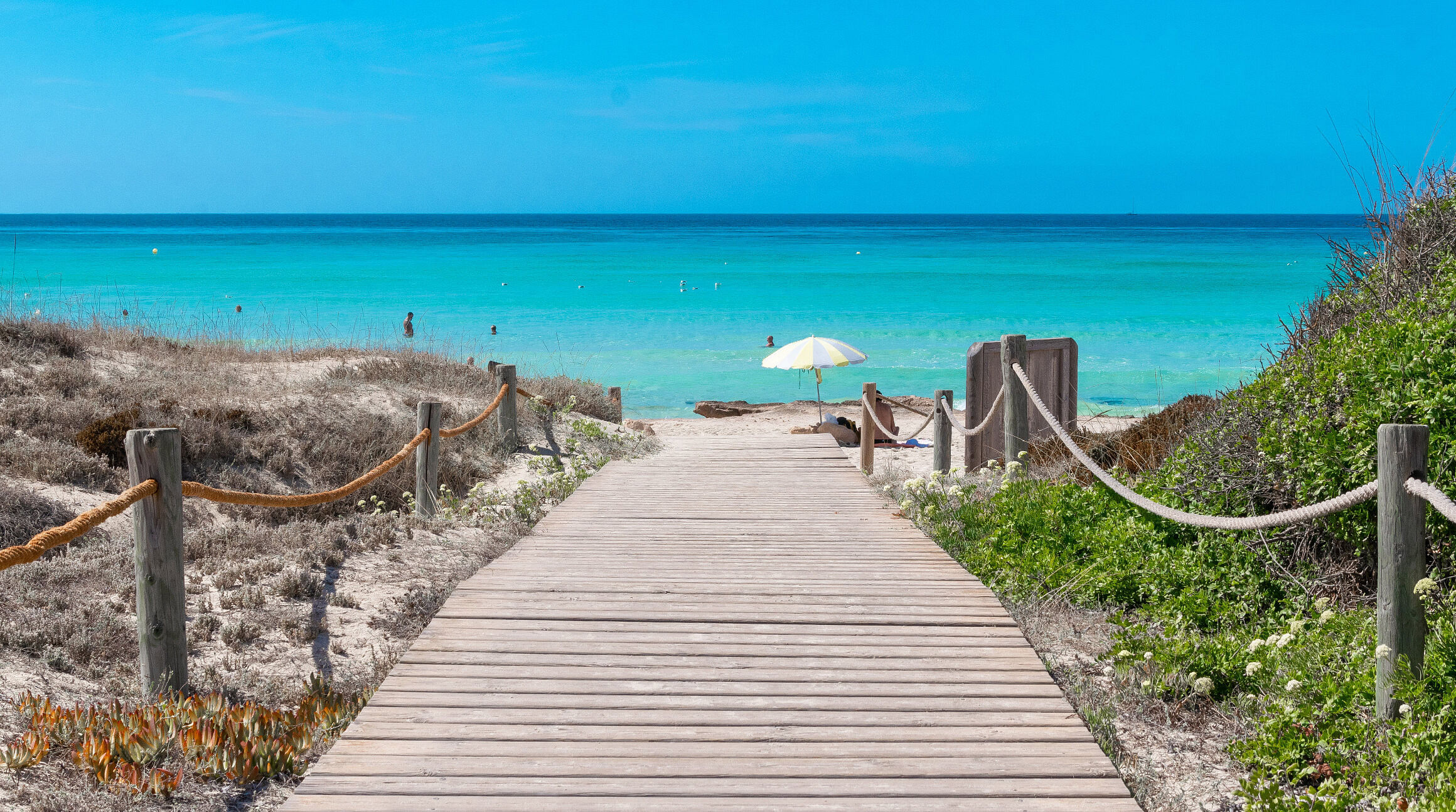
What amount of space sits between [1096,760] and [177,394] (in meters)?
9.26

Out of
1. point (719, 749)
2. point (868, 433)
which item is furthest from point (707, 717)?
point (868, 433)

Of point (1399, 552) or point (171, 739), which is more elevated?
point (1399, 552)

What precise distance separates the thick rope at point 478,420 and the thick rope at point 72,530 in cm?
441

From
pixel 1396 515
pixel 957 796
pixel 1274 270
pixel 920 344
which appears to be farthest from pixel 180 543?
pixel 1274 270

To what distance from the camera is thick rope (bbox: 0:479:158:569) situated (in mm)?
3559

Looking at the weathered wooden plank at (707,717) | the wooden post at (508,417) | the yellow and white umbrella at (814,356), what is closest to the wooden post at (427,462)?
the wooden post at (508,417)

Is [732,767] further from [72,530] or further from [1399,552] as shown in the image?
[72,530]

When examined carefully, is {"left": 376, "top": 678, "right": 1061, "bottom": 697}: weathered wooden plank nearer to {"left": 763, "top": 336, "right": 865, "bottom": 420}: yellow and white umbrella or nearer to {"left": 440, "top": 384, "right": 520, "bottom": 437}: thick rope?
{"left": 440, "top": 384, "right": 520, "bottom": 437}: thick rope

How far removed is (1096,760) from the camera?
3.46 meters

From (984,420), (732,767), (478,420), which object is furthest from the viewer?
(478,420)

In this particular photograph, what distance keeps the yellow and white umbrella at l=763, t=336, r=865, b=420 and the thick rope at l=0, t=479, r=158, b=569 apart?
12055mm

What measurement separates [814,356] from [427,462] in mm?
8908

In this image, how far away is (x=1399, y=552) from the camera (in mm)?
3393

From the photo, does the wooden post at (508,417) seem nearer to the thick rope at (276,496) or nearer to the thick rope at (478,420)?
the thick rope at (478,420)
